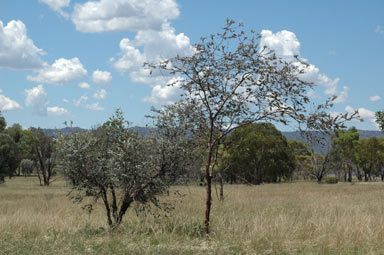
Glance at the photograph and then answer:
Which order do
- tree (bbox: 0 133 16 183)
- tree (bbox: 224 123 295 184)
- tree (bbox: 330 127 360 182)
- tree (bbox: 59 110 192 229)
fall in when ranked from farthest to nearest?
tree (bbox: 330 127 360 182)
tree (bbox: 224 123 295 184)
tree (bbox: 0 133 16 183)
tree (bbox: 59 110 192 229)

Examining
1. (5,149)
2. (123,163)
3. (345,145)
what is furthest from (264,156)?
(123,163)

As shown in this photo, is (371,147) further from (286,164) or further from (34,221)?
(34,221)

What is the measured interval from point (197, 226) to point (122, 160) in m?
3.05

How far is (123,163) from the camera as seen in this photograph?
11938 mm

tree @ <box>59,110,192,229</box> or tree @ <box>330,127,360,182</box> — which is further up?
tree @ <box>330,127,360,182</box>

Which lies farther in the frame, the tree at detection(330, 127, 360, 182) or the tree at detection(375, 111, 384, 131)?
the tree at detection(330, 127, 360, 182)

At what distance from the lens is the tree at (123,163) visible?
12.1 m

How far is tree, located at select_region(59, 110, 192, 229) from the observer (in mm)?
12102

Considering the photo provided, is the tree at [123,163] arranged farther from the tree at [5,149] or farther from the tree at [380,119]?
the tree at [5,149]

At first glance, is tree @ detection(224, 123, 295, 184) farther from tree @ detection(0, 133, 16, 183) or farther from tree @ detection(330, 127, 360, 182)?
tree @ detection(0, 133, 16, 183)

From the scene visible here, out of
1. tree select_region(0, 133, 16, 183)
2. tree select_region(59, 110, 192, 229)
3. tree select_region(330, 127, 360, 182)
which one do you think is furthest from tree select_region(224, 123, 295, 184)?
tree select_region(59, 110, 192, 229)

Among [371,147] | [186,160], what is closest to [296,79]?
[186,160]

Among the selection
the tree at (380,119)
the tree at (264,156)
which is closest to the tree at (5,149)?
the tree at (264,156)

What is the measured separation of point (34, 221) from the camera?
13.6 m
